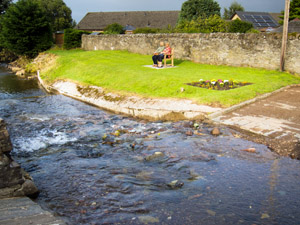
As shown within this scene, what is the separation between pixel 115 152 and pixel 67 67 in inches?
589

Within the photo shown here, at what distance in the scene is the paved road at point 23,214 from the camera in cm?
382

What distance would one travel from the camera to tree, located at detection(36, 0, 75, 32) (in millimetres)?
66000

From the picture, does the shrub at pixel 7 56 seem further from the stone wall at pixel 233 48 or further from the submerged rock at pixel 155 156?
the submerged rock at pixel 155 156

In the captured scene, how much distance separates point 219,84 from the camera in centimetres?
1182

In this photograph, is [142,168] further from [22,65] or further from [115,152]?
[22,65]

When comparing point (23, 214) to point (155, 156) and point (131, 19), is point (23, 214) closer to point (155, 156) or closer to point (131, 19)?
point (155, 156)

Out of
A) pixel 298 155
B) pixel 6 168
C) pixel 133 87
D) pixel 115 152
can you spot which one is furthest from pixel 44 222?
pixel 133 87

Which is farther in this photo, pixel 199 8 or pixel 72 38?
pixel 199 8

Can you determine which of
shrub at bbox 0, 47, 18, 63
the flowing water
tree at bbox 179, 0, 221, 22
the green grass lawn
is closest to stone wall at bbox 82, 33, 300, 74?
the green grass lawn

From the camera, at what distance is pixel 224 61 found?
55.4 ft

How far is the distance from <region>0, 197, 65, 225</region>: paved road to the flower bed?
8551 millimetres

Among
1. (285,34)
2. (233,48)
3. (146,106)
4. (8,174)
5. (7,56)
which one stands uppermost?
(285,34)

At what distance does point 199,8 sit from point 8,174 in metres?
47.5

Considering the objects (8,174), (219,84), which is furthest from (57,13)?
(8,174)
